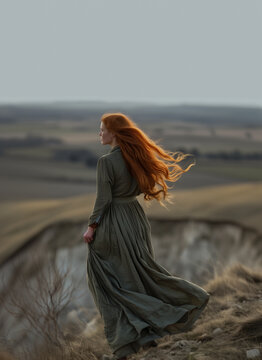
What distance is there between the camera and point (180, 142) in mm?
104500

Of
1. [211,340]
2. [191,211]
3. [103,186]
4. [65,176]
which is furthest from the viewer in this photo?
[65,176]

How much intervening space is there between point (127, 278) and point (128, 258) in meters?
0.22

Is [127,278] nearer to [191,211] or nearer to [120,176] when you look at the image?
[120,176]

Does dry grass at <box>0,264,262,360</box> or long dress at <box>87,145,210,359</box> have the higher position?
long dress at <box>87,145,210,359</box>

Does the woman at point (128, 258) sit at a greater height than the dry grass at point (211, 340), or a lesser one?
greater

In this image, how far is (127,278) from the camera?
17.7 ft

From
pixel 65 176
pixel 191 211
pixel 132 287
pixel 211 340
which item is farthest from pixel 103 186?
pixel 65 176

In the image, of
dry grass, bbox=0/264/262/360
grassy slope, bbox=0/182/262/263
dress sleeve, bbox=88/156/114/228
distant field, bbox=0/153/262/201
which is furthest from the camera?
distant field, bbox=0/153/262/201

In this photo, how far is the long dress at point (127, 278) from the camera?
529cm

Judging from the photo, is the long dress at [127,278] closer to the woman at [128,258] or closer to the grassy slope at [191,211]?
the woman at [128,258]

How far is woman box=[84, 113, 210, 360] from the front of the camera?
5.30m

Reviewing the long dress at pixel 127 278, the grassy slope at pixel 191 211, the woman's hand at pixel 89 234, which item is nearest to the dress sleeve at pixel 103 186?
the long dress at pixel 127 278

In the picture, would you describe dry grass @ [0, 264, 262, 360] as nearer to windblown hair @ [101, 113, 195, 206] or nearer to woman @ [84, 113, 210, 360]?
woman @ [84, 113, 210, 360]

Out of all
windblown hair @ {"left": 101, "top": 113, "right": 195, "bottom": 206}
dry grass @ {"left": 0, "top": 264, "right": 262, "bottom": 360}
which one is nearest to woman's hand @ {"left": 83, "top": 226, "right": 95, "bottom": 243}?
windblown hair @ {"left": 101, "top": 113, "right": 195, "bottom": 206}
